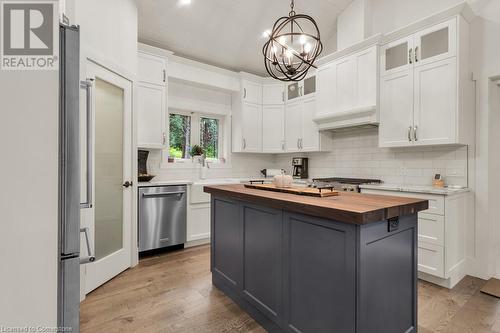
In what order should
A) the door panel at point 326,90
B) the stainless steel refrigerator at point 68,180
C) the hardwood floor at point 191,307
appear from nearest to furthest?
1. the stainless steel refrigerator at point 68,180
2. the hardwood floor at point 191,307
3. the door panel at point 326,90

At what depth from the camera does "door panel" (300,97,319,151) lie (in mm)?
4379

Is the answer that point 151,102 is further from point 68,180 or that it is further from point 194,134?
point 68,180

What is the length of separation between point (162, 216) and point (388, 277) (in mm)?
2851

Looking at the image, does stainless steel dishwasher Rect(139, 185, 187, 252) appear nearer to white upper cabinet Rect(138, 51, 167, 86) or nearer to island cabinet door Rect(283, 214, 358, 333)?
white upper cabinet Rect(138, 51, 167, 86)

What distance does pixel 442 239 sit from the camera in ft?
8.70

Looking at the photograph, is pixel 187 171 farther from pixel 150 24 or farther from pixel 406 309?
pixel 406 309

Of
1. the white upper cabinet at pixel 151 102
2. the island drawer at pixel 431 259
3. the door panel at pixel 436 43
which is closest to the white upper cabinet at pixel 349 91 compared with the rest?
the door panel at pixel 436 43

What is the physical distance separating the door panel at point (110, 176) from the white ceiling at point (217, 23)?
1241 millimetres

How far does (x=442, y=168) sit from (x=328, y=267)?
251 centimetres

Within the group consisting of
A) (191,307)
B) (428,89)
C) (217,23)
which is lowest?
(191,307)

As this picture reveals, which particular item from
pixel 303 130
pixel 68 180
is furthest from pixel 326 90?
pixel 68 180

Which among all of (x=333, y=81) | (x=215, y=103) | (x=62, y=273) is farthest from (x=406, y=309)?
(x=215, y=103)

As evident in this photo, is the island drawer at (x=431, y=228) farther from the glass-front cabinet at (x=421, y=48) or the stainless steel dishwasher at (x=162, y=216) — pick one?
the stainless steel dishwasher at (x=162, y=216)

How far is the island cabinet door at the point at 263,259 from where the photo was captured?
73.0 inches
